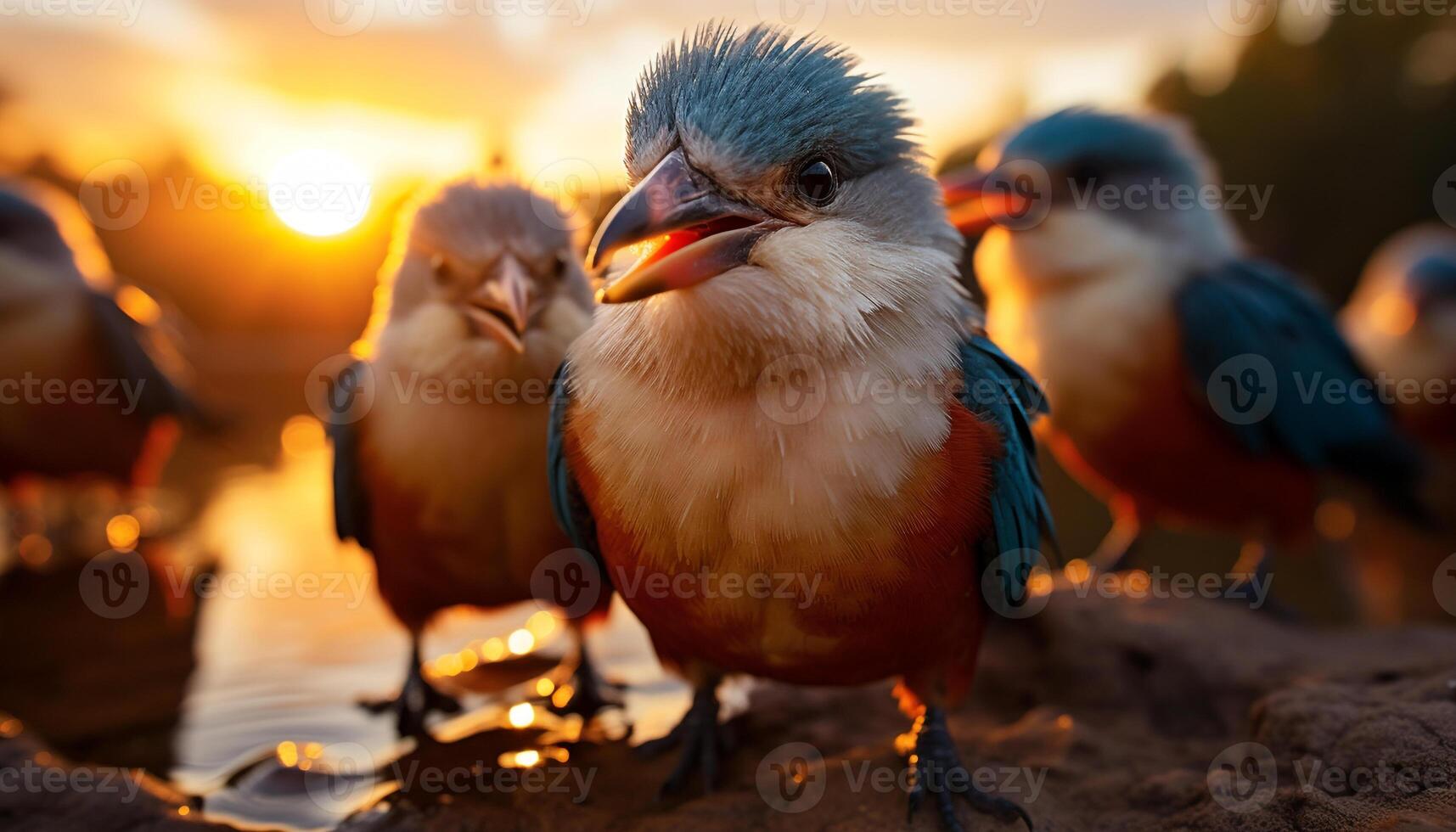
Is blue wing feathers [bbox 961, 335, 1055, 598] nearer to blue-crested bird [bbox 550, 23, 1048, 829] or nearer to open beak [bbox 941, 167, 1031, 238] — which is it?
blue-crested bird [bbox 550, 23, 1048, 829]

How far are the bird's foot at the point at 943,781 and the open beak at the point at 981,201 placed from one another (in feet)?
9.30

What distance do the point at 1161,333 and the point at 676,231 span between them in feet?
11.7

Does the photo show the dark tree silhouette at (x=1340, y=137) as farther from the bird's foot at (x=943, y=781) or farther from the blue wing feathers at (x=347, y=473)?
the blue wing feathers at (x=347, y=473)

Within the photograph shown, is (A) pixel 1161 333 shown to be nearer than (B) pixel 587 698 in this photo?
No

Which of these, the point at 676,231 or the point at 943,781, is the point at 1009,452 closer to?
the point at 943,781

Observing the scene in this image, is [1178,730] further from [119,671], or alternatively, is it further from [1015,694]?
[119,671]

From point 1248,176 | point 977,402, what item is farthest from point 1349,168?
point 977,402

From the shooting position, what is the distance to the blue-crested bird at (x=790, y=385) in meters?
2.22

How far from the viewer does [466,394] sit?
3.28m

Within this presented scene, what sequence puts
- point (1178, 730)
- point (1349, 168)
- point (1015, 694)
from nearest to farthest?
1. point (1178, 730)
2. point (1015, 694)
3. point (1349, 168)

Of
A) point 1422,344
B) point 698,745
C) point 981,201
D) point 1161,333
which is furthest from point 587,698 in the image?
point 1422,344

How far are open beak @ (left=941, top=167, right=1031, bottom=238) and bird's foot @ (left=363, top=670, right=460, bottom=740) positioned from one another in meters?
3.33

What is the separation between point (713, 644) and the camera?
8.66 ft

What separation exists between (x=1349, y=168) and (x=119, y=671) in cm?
2001
